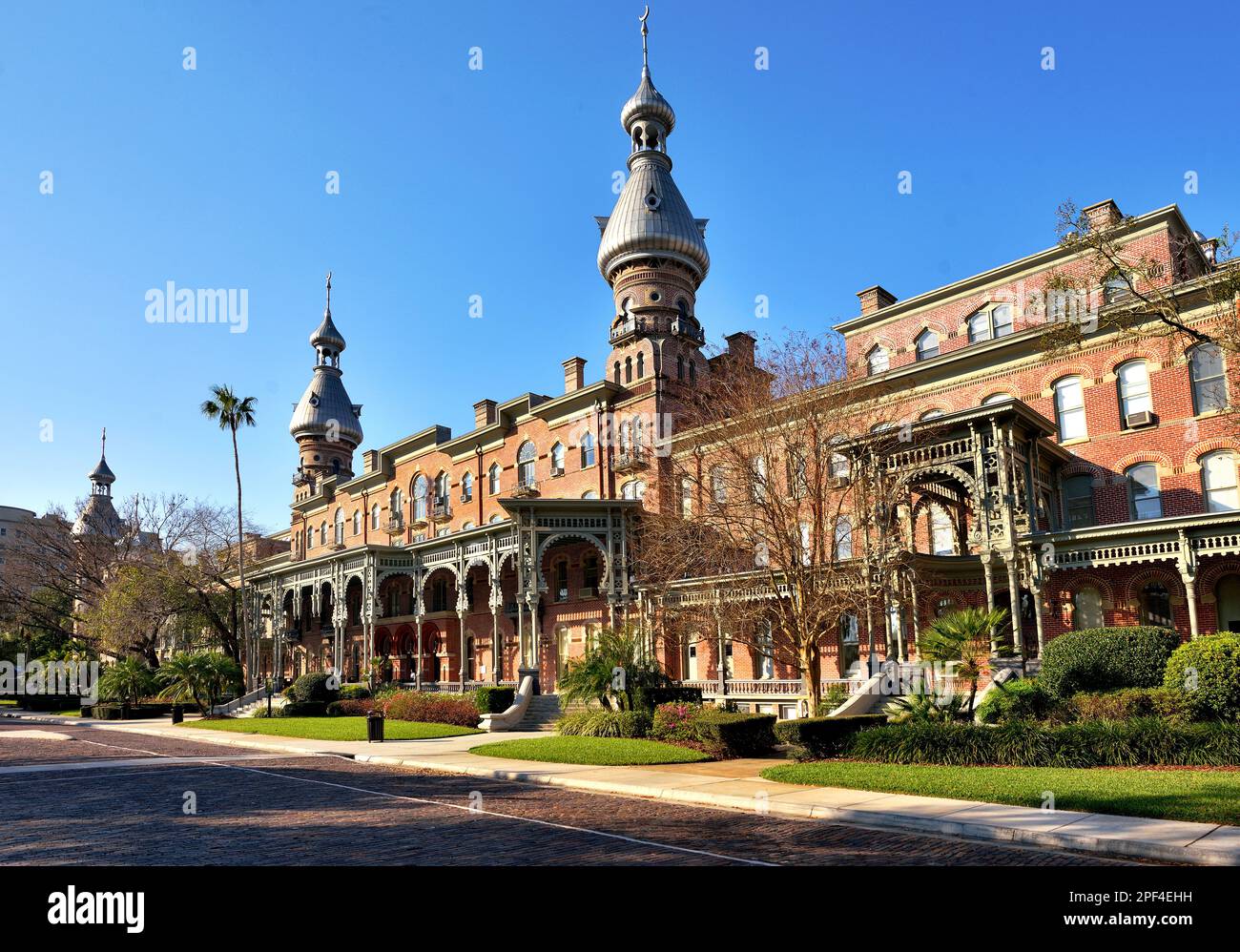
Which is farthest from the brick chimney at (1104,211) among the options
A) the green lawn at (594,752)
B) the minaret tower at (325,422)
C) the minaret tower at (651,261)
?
the minaret tower at (325,422)

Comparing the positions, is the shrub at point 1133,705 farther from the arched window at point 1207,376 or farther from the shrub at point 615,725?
the arched window at point 1207,376

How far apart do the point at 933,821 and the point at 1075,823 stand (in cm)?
163

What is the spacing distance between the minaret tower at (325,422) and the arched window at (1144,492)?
187ft

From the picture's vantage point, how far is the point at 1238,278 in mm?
18203

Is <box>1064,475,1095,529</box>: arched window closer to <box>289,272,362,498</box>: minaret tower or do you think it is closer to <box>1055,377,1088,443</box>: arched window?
<box>1055,377,1088,443</box>: arched window

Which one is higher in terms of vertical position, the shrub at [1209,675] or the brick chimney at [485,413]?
the brick chimney at [485,413]

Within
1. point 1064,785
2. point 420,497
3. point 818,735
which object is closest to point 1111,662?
point 818,735

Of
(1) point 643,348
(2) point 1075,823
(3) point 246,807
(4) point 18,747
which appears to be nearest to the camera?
(2) point 1075,823

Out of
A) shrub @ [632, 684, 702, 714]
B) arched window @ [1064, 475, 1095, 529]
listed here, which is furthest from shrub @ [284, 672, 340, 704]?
arched window @ [1064, 475, 1095, 529]

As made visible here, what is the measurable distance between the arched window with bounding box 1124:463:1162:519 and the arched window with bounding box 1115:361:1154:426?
146 centimetres

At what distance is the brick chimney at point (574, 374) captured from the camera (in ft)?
143

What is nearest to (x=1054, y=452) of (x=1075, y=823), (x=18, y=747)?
(x=1075, y=823)

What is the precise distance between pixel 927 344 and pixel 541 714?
2042 centimetres
